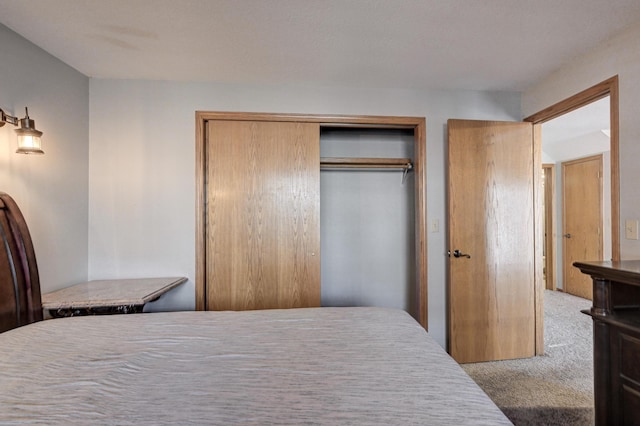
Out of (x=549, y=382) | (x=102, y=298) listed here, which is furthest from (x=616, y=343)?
(x=102, y=298)

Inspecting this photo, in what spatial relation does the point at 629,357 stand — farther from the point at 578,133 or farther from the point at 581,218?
the point at 581,218

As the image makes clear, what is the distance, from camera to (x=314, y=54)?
197 centimetres

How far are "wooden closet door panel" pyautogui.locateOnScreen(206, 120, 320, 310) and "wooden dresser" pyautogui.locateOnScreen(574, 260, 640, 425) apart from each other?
5.68 ft

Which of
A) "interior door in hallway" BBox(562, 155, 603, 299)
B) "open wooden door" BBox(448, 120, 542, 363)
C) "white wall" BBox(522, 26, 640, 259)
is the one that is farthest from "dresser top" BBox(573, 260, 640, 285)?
"interior door in hallway" BBox(562, 155, 603, 299)

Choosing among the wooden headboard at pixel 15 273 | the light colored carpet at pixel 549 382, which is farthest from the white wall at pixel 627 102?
the wooden headboard at pixel 15 273

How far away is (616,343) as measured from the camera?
1340mm

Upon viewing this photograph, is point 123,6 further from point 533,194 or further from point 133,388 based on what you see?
point 533,194

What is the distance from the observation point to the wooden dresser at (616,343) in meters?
1.27

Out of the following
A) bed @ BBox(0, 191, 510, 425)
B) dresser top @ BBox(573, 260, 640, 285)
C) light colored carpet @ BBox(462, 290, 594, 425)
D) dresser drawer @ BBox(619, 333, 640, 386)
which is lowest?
light colored carpet @ BBox(462, 290, 594, 425)

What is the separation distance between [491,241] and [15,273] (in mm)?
3216

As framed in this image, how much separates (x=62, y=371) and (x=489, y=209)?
111 inches

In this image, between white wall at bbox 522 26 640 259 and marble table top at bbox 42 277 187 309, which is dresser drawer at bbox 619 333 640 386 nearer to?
white wall at bbox 522 26 640 259

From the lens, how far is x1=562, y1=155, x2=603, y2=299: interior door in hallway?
4156 mm

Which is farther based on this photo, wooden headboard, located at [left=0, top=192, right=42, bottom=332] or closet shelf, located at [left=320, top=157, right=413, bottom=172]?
closet shelf, located at [left=320, top=157, right=413, bottom=172]
